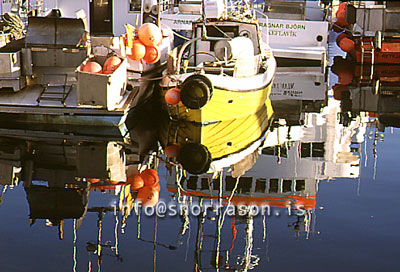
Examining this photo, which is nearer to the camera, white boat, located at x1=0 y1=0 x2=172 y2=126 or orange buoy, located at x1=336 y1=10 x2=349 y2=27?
white boat, located at x1=0 y1=0 x2=172 y2=126

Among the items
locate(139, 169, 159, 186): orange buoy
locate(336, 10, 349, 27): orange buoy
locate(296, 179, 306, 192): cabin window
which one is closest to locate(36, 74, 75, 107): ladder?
locate(139, 169, 159, 186): orange buoy

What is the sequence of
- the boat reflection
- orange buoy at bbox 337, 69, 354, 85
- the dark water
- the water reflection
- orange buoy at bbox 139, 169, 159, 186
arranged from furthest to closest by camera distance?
orange buoy at bbox 337, 69, 354, 85 → the boat reflection → orange buoy at bbox 139, 169, 159, 186 → the water reflection → the dark water

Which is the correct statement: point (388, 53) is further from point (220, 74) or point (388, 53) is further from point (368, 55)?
point (220, 74)

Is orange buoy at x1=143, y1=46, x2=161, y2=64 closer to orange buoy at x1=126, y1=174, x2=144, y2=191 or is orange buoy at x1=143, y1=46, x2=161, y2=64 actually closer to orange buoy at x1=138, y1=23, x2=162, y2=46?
orange buoy at x1=138, y1=23, x2=162, y2=46

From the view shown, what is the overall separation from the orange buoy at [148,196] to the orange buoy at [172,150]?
2054mm

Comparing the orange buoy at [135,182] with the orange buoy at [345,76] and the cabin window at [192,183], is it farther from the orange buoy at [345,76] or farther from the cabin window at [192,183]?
the orange buoy at [345,76]

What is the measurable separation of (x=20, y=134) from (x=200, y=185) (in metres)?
5.03

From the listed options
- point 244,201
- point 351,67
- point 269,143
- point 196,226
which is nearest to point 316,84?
point 351,67

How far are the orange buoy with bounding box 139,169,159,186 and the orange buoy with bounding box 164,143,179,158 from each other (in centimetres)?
103

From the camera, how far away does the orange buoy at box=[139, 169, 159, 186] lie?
1427cm

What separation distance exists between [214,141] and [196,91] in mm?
1188

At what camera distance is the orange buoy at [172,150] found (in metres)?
16.0

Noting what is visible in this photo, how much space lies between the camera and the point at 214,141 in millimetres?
17031

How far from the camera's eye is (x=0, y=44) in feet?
65.8
